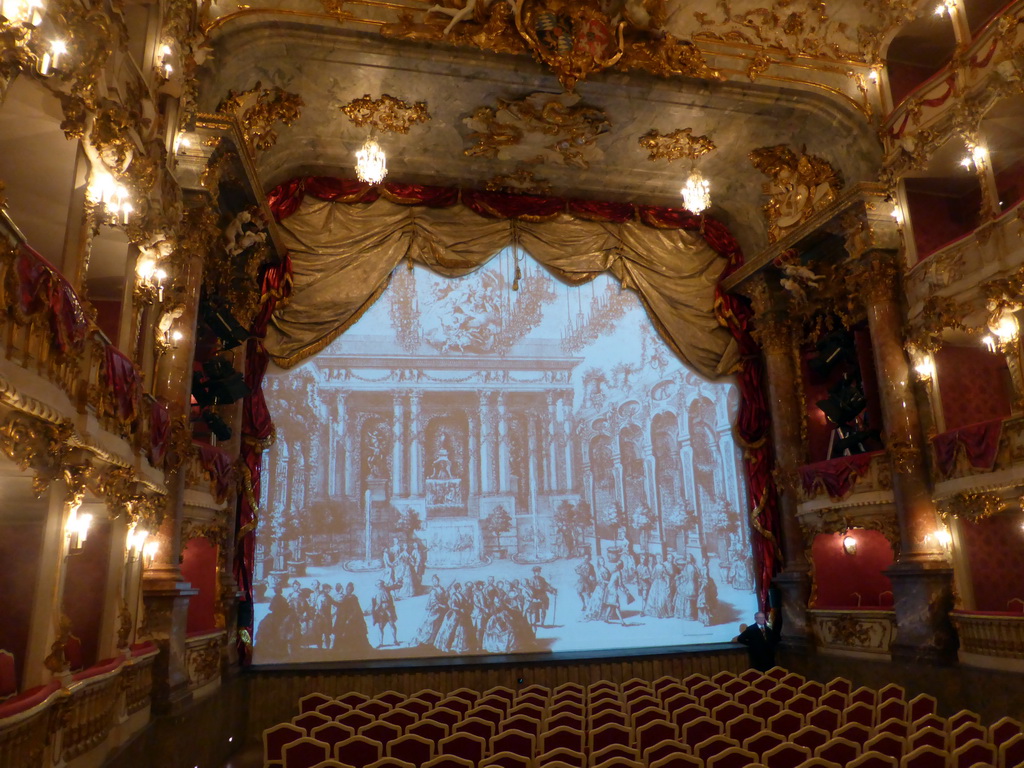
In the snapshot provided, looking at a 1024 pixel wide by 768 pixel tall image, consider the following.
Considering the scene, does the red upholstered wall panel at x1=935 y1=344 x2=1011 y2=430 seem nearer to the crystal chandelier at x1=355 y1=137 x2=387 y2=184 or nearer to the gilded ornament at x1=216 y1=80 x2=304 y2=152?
the crystal chandelier at x1=355 y1=137 x2=387 y2=184

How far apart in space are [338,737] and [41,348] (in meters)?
3.64

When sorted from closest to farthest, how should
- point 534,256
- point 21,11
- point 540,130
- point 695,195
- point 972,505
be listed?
point 21,11 < point 972,505 < point 695,195 < point 540,130 < point 534,256

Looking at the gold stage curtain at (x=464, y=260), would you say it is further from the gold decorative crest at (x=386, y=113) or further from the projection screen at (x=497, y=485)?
the gold decorative crest at (x=386, y=113)

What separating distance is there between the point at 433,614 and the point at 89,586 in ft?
18.6

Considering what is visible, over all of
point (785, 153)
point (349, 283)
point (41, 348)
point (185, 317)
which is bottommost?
point (41, 348)

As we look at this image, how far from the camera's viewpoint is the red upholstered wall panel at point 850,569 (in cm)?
1198

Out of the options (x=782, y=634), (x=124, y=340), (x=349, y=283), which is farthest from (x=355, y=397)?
(x=782, y=634)

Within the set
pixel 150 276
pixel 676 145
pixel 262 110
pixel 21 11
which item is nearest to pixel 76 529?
pixel 150 276

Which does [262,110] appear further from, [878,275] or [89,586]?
[878,275]

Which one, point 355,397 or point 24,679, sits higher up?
point 355,397

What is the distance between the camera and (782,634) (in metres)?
12.4

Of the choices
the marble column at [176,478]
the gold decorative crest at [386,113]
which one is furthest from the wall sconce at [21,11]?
the gold decorative crest at [386,113]

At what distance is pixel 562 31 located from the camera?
10492mm

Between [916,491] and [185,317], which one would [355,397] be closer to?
[185,317]
